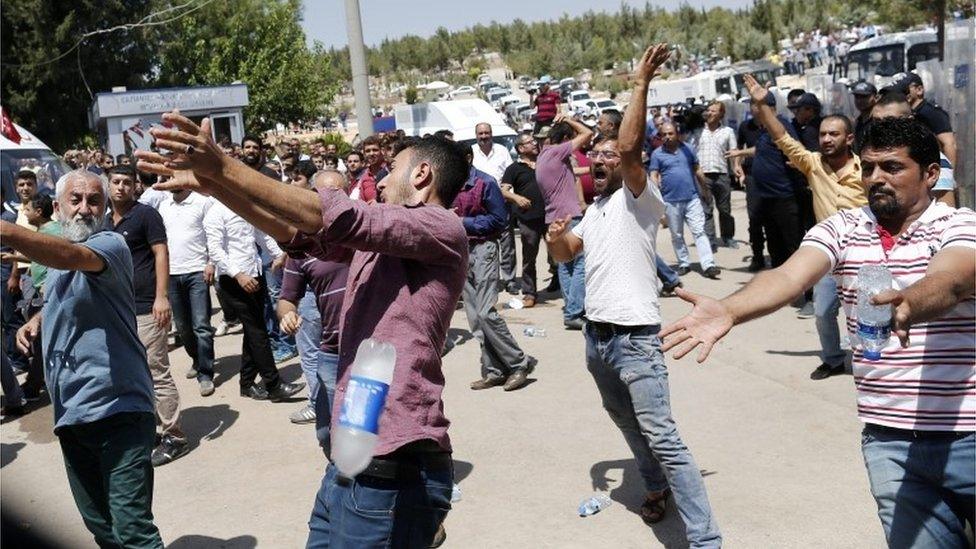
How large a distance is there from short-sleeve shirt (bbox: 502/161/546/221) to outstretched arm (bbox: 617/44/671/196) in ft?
19.8

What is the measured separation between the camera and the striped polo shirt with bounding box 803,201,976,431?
2.99 meters

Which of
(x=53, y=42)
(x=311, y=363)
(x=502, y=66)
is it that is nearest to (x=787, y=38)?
(x=502, y=66)

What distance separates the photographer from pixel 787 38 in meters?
76.0

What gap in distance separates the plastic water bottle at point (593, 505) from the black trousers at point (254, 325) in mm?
3718

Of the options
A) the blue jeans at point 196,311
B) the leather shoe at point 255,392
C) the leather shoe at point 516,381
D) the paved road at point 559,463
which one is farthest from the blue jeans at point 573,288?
the blue jeans at point 196,311

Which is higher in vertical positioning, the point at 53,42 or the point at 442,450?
the point at 53,42

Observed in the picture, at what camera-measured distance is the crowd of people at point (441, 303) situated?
9.36ft

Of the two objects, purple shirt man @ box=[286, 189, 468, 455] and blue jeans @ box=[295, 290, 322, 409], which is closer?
purple shirt man @ box=[286, 189, 468, 455]

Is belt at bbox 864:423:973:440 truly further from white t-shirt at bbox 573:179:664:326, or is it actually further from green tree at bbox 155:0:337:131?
green tree at bbox 155:0:337:131

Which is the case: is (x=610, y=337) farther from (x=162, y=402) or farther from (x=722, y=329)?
(x=162, y=402)

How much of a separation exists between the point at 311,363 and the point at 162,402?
3.68 ft

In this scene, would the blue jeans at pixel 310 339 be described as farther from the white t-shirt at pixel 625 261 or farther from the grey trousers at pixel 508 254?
the grey trousers at pixel 508 254

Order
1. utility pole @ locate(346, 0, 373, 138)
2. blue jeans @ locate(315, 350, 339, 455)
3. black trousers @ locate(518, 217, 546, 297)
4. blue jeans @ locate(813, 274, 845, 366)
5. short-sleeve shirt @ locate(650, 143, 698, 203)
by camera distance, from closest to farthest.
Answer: blue jeans @ locate(315, 350, 339, 455) → blue jeans @ locate(813, 274, 845, 366) → black trousers @ locate(518, 217, 546, 297) → short-sleeve shirt @ locate(650, 143, 698, 203) → utility pole @ locate(346, 0, 373, 138)

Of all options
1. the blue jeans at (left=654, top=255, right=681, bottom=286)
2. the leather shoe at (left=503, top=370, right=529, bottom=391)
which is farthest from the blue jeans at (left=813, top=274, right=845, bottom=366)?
the blue jeans at (left=654, top=255, right=681, bottom=286)
